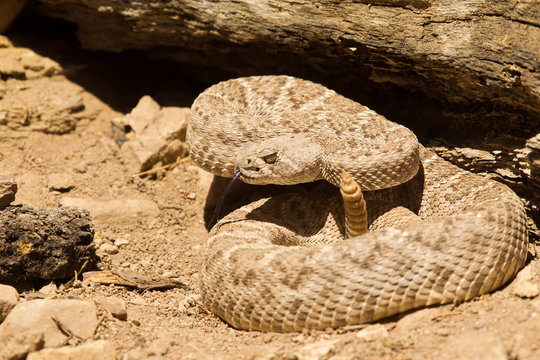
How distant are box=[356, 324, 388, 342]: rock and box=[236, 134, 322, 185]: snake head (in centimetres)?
169

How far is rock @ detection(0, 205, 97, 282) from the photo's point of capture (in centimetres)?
467

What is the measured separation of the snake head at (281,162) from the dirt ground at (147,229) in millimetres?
1267

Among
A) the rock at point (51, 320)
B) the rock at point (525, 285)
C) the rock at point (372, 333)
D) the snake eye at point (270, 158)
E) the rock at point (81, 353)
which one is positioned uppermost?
the snake eye at point (270, 158)

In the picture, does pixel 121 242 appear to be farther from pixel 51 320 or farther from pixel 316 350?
pixel 316 350

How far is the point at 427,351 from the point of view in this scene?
3.61 m

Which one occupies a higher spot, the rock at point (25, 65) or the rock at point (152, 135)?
the rock at point (25, 65)

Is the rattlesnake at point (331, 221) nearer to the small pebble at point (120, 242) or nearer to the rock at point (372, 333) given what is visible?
the rock at point (372, 333)

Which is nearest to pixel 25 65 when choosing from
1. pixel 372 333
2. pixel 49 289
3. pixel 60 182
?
pixel 60 182

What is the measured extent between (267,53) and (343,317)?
142 inches

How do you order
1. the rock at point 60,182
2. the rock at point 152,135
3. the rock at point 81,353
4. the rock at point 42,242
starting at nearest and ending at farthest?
the rock at point 81,353 → the rock at point 42,242 → the rock at point 60,182 → the rock at point 152,135

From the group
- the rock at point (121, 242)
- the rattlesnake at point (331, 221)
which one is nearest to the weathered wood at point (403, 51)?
the rattlesnake at point (331, 221)

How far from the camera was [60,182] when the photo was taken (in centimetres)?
643

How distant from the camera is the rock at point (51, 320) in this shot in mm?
3910

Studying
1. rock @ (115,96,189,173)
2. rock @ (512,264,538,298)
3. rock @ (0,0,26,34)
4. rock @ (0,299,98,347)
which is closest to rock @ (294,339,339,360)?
rock @ (512,264,538,298)
